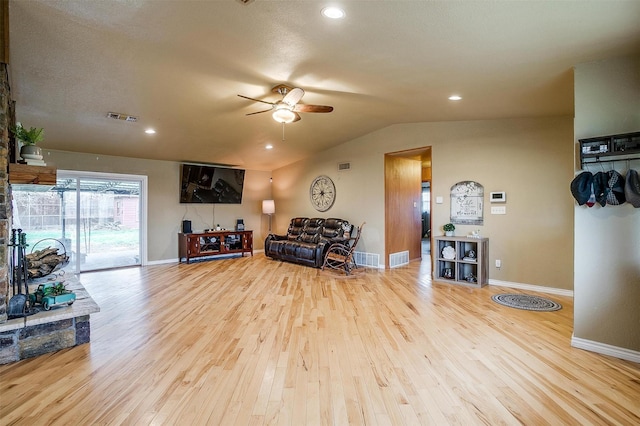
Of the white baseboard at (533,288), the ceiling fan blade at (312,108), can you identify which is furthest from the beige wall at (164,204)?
the white baseboard at (533,288)

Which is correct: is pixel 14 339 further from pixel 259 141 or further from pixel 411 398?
pixel 259 141

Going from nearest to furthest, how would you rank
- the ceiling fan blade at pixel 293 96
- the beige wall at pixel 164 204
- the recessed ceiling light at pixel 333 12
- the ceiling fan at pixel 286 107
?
the recessed ceiling light at pixel 333 12 < the ceiling fan blade at pixel 293 96 < the ceiling fan at pixel 286 107 < the beige wall at pixel 164 204

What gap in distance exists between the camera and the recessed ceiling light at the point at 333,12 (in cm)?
223

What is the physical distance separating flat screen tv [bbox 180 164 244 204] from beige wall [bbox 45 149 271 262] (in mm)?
173

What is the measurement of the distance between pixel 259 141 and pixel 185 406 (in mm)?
5181

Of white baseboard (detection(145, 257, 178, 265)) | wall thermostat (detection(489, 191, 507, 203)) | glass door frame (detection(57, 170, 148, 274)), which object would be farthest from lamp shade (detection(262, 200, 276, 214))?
wall thermostat (detection(489, 191, 507, 203))

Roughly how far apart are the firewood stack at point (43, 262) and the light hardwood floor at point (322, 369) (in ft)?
2.81

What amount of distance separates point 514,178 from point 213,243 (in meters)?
6.37

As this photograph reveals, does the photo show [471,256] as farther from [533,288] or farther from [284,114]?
[284,114]

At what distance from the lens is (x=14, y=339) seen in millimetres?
2549

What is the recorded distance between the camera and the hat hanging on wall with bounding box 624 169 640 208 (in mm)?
2462

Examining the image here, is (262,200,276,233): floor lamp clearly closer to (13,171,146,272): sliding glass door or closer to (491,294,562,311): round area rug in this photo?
(13,171,146,272): sliding glass door

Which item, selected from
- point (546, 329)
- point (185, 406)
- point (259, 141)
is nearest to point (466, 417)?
point (185, 406)

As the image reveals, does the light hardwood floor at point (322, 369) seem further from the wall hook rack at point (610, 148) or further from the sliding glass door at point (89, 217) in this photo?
the sliding glass door at point (89, 217)
